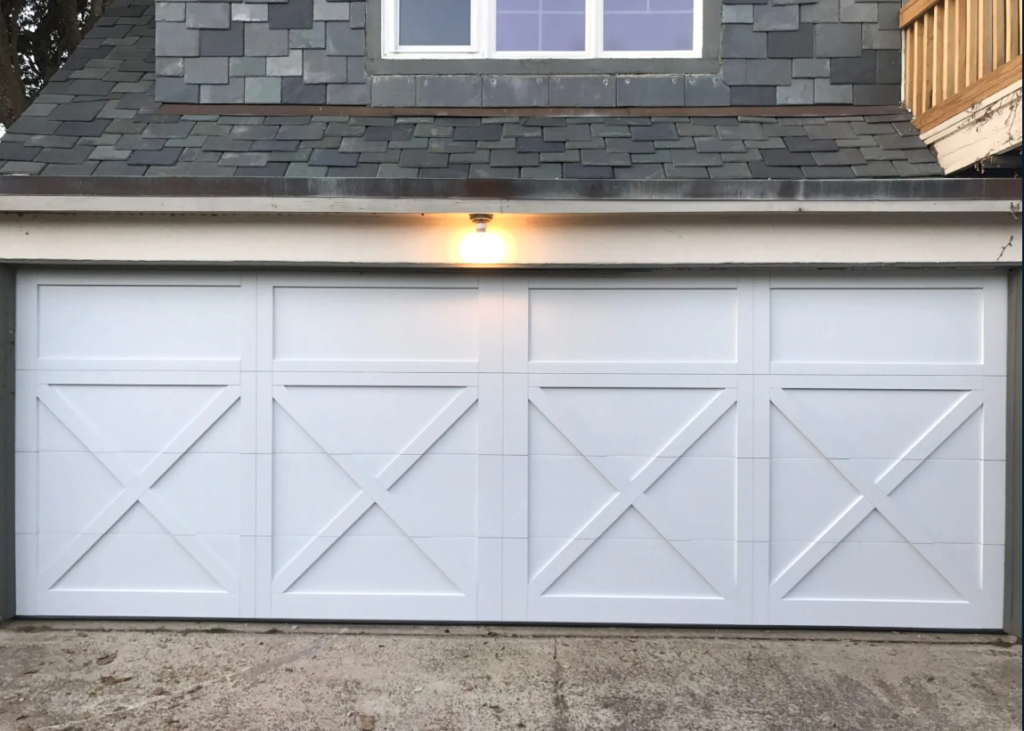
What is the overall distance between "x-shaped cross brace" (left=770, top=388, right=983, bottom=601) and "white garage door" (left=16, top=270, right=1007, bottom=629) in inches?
0.5

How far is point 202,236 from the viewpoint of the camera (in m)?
3.50

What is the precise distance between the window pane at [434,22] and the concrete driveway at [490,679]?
11.9ft

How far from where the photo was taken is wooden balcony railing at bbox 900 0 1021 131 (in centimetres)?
307

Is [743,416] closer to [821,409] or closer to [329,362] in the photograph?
[821,409]

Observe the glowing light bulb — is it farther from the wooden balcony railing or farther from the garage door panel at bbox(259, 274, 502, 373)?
the wooden balcony railing

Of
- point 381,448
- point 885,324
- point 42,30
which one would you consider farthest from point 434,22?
point 42,30

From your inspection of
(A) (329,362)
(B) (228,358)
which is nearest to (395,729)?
(A) (329,362)

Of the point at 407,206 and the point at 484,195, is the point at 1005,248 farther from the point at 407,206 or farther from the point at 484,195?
the point at 407,206

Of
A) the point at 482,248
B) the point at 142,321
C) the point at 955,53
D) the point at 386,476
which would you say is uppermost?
the point at 955,53

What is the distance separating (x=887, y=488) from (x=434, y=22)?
393cm

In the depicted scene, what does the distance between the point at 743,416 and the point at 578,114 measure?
81.6 inches

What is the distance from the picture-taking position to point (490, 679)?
3.18 metres

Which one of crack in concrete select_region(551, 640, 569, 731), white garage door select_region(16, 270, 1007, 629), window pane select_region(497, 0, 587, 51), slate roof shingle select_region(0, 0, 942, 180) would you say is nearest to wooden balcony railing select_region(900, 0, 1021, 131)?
slate roof shingle select_region(0, 0, 942, 180)

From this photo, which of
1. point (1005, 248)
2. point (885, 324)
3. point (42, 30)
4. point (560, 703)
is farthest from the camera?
point (42, 30)
